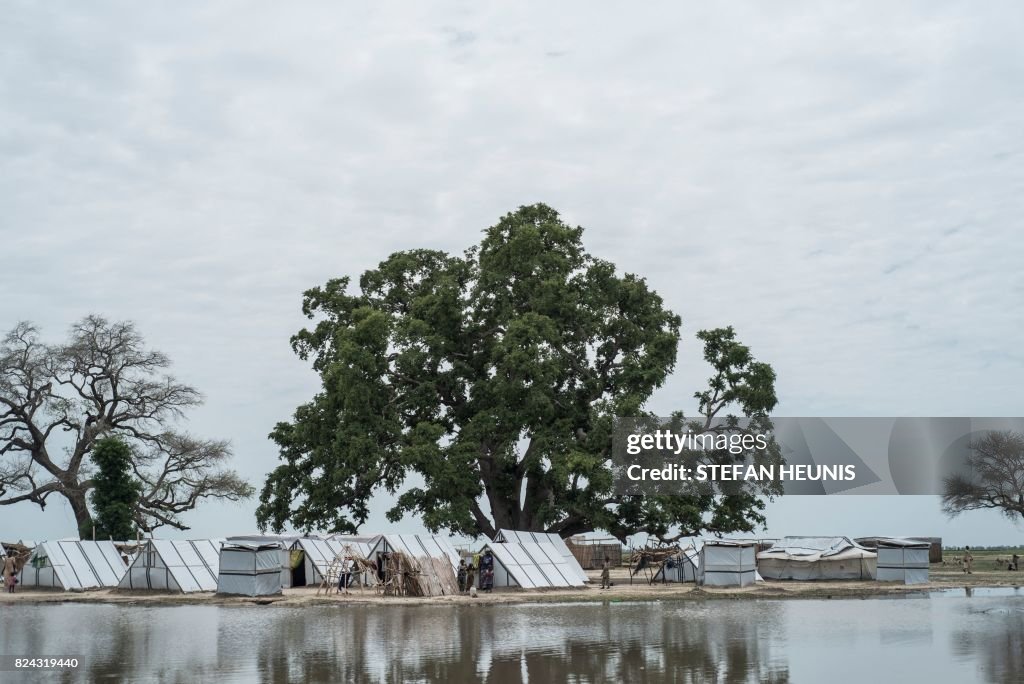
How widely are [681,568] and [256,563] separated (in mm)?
19399

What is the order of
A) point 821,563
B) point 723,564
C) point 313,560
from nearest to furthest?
point 723,564, point 313,560, point 821,563

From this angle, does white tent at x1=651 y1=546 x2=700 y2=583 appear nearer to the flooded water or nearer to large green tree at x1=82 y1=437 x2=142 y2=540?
the flooded water

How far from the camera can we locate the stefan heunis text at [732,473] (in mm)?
46188

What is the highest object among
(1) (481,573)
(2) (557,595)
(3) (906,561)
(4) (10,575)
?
(4) (10,575)

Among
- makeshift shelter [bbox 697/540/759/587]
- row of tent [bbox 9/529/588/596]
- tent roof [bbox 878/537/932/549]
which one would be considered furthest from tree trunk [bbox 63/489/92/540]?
tent roof [bbox 878/537/932/549]

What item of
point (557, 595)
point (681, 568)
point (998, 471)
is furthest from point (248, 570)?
point (998, 471)

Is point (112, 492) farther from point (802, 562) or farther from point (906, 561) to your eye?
point (906, 561)

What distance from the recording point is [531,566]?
1619 inches

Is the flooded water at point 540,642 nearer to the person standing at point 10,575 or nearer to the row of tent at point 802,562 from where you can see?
the row of tent at point 802,562

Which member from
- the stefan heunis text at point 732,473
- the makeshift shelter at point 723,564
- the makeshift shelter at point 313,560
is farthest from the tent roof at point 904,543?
the makeshift shelter at point 313,560

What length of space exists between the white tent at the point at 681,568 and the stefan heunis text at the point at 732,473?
372 cm

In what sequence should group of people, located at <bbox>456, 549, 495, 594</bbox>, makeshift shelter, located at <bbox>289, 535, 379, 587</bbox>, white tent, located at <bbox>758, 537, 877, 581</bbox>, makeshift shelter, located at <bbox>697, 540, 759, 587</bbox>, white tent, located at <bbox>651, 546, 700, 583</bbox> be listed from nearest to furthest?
group of people, located at <bbox>456, 549, 495, 594</bbox>, makeshift shelter, located at <bbox>697, 540, 759, 587</bbox>, makeshift shelter, located at <bbox>289, 535, 379, 587</bbox>, white tent, located at <bbox>651, 546, 700, 583</bbox>, white tent, located at <bbox>758, 537, 877, 581</bbox>

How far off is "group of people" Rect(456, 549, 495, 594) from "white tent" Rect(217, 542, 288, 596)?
7026 millimetres

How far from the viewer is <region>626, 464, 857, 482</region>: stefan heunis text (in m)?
46.2
